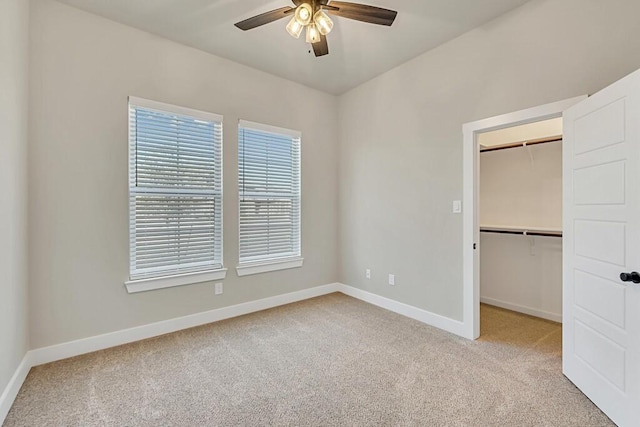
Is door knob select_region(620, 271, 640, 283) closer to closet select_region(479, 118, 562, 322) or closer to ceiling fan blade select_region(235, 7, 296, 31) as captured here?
closet select_region(479, 118, 562, 322)

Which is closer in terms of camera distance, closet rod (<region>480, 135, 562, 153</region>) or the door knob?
the door knob

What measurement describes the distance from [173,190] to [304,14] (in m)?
2.07

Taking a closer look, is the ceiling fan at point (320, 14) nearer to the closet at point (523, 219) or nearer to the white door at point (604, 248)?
the white door at point (604, 248)

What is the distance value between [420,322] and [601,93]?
254cm

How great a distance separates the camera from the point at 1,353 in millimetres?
1810

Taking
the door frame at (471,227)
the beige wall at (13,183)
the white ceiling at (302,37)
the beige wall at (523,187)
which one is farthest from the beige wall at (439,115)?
the beige wall at (13,183)

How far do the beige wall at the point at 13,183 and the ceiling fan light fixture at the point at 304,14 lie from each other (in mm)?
1837

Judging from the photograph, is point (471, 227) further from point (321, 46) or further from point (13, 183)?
point (13, 183)

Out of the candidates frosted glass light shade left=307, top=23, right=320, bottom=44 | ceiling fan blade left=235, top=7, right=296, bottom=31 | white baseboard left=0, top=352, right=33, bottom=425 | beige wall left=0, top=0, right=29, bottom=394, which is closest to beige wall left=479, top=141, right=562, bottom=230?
frosted glass light shade left=307, top=23, right=320, bottom=44

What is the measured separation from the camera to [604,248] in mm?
1855

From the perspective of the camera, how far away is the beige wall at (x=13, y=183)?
186 cm

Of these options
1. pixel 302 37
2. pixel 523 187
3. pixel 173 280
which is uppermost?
pixel 302 37

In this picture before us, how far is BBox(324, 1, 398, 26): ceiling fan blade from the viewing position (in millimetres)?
1940

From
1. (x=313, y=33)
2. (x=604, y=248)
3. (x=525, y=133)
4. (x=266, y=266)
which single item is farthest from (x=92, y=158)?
(x=525, y=133)
